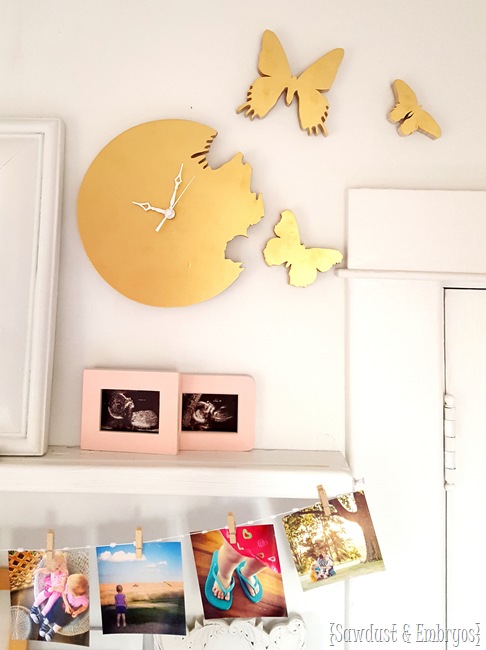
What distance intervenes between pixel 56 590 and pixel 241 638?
0.33m

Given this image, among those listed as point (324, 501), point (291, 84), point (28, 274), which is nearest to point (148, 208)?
point (28, 274)

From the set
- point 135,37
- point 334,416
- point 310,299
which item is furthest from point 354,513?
point 135,37

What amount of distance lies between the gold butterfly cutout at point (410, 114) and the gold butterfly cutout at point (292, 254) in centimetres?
26

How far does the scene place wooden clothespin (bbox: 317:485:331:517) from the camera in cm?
84

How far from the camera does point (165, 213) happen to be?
951mm

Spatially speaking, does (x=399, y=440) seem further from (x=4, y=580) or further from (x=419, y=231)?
(x=4, y=580)

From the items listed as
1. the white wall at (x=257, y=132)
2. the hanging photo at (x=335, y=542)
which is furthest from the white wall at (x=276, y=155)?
the hanging photo at (x=335, y=542)

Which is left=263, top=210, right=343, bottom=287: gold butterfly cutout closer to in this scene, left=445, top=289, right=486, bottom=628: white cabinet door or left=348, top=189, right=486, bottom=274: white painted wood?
left=348, top=189, right=486, bottom=274: white painted wood

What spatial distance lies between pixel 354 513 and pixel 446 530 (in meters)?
0.22

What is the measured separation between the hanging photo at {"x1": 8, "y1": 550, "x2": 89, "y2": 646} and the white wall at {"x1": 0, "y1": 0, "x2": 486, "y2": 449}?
0.68 ft

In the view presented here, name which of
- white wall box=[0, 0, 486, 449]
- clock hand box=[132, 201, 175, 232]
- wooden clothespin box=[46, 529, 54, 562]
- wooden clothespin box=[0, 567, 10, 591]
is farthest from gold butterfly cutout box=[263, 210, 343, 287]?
wooden clothespin box=[0, 567, 10, 591]

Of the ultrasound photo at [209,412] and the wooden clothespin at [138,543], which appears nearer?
the wooden clothespin at [138,543]

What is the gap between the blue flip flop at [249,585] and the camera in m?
0.89

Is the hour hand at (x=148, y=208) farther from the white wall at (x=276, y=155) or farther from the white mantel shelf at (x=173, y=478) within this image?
the white mantel shelf at (x=173, y=478)
